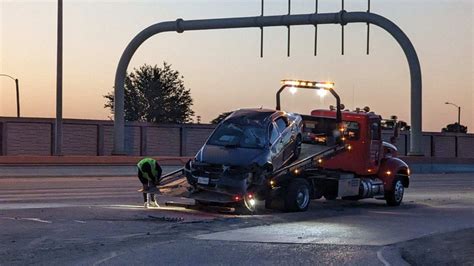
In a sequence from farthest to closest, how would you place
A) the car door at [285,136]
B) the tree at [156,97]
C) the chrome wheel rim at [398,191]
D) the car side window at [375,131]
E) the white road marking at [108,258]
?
the tree at [156,97]
the chrome wheel rim at [398,191]
the car side window at [375,131]
the car door at [285,136]
the white road marking at [108,258]

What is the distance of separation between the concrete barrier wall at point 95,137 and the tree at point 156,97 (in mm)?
23258

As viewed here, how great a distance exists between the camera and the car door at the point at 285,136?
2011 centimetres

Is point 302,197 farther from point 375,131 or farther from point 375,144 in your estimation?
point 375,131

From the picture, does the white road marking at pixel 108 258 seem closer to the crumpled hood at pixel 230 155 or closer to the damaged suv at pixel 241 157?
the damaged suv at pixel 241 157

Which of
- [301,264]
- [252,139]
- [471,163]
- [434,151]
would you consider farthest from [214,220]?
[434,151]

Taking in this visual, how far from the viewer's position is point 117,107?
39062 mm

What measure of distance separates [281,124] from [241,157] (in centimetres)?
189

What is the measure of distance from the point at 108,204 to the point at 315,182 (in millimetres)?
5655

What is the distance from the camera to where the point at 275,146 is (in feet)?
64.4

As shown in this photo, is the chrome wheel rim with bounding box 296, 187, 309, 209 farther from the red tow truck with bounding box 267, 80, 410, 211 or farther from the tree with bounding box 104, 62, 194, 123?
the tree with bounding box 104, 62, 194, 123

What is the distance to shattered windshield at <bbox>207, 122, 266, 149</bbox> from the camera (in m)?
19.3

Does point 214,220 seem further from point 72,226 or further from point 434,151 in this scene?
point 434,151

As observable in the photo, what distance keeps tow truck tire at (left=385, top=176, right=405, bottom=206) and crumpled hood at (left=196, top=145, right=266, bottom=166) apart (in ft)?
20.5

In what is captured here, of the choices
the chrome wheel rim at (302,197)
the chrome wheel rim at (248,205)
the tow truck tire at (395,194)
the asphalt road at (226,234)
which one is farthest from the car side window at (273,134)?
the tow truck tire at (395,194)
